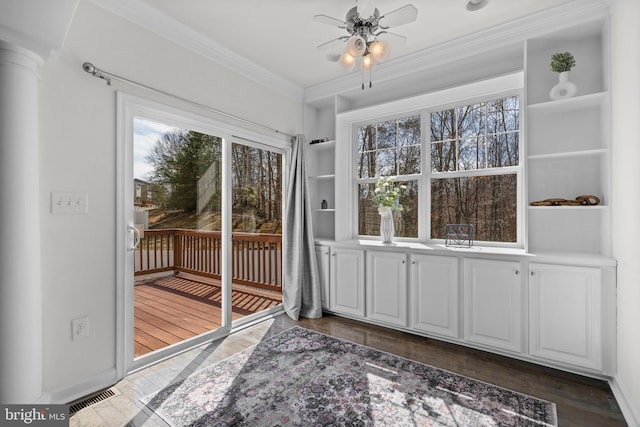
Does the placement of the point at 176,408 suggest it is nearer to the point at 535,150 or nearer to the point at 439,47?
the point at 535,150

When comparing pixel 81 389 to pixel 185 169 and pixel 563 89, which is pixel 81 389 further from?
pixel 563 89

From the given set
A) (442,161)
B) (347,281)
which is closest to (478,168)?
(442,161)

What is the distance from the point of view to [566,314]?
2301 millimetres

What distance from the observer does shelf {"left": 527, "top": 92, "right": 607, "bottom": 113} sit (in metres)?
2.34

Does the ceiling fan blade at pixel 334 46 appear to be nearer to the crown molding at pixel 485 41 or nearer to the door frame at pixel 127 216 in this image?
the crown molding at pixel 485 41

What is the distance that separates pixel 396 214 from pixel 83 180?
290 cm

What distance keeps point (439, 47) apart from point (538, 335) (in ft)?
8.60

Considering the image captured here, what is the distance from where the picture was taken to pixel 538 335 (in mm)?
2410

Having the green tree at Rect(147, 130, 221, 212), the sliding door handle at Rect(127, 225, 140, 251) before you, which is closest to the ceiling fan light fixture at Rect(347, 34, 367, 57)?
the green tree at Rect(147, 130, 221, 212)

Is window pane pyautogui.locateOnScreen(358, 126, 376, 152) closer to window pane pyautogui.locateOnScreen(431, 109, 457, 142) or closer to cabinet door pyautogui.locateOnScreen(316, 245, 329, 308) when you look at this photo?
window pane pyautogui.locateOnScreen(431, 109, 457, 142)

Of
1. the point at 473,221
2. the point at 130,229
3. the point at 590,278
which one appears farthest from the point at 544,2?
the point at 130,229

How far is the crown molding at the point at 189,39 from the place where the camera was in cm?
225

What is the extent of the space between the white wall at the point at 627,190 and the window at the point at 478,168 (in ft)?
2.67

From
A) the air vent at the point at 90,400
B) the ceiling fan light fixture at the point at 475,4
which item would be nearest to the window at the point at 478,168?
the ceiling fan light fixture at the point at 475,4
